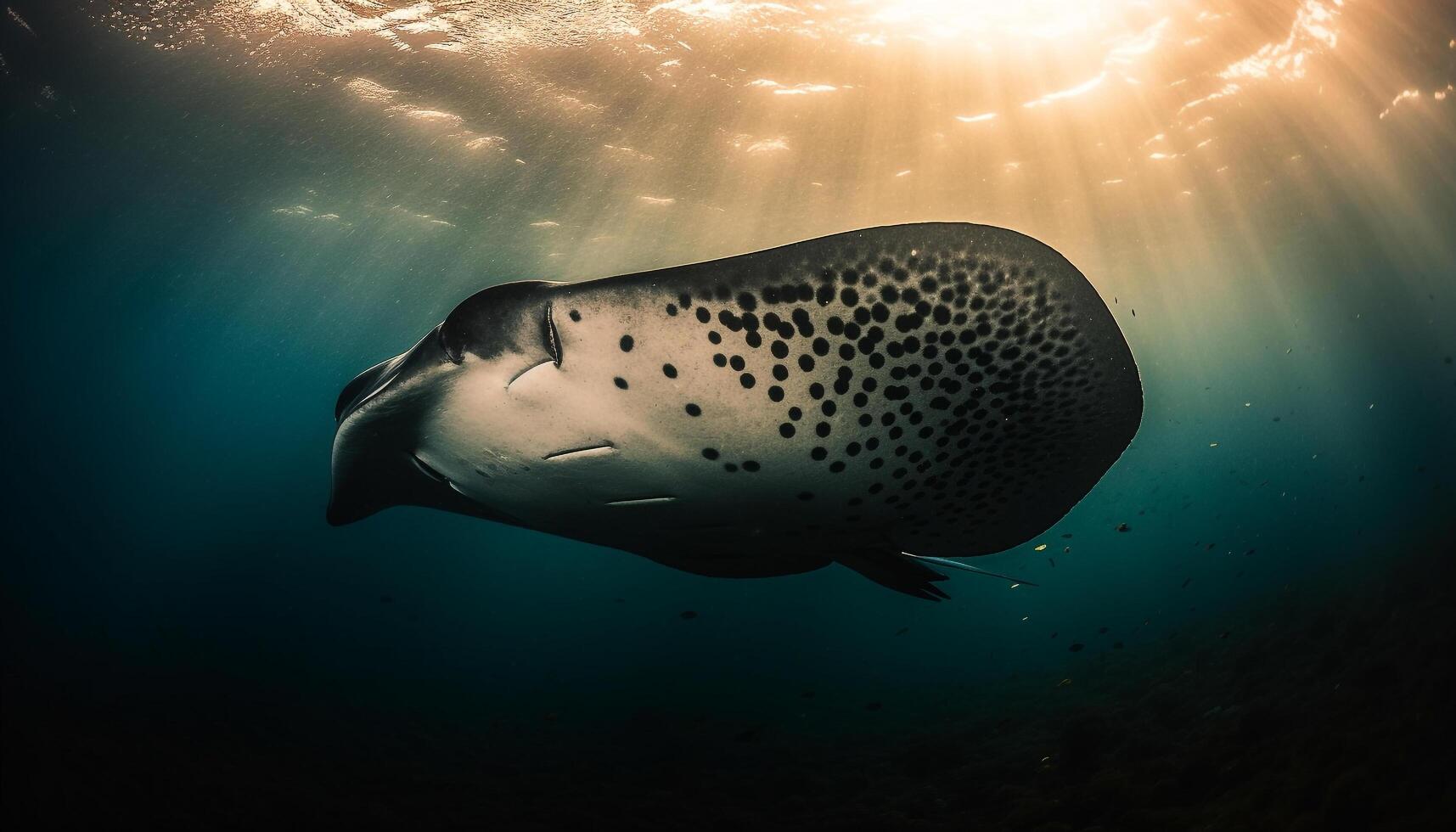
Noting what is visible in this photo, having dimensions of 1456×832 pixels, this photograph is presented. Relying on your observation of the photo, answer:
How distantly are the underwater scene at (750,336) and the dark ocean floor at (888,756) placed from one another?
4.0 inches

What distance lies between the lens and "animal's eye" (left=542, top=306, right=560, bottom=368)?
1862 millimetres

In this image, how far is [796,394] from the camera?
1904mm

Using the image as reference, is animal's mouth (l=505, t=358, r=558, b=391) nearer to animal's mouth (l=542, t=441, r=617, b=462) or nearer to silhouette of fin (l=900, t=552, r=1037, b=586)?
animal's mouth (l=542, t=441, r=617, b=462)

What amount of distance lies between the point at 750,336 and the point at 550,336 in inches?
23.7

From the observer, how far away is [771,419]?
6.36 ft

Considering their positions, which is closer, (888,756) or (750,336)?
(750,336)

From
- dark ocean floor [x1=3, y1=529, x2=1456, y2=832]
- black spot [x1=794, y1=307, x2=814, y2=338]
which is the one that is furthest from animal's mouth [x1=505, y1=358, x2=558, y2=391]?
dark ocean floor [x1=3, y1=529, x2=1456, y2=832]

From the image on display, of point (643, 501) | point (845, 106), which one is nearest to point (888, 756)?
point (643, 501)

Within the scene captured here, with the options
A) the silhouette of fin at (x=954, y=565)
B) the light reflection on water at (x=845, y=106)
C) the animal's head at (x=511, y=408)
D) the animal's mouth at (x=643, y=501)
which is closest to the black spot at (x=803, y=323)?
the animal's head at (x=511, y=408)

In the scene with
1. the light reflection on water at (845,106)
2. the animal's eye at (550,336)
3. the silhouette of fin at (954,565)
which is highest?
the light reflection on water at (845,106)

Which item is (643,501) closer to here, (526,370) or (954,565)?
(526,370)

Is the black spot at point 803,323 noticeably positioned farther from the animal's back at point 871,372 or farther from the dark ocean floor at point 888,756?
the dark ocean floor at point 888,756

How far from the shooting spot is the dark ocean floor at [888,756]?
604cm

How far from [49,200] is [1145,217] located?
35.2 meters
